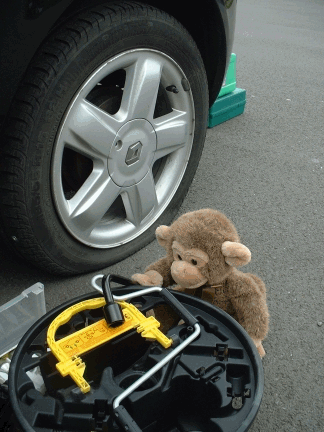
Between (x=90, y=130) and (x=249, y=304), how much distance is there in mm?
726

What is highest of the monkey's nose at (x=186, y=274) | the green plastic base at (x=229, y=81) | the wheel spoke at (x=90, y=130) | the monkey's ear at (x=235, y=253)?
the wheel spoke at (x=90, y=130)

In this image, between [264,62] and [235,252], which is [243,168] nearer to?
[235,252]

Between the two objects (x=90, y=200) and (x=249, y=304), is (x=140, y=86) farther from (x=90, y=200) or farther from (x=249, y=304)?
(x=249, y=304)

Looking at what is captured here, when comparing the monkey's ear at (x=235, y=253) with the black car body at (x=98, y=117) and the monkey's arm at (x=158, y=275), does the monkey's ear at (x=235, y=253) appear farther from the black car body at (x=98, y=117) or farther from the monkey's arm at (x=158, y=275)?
the black car body at (x=98, y=117)

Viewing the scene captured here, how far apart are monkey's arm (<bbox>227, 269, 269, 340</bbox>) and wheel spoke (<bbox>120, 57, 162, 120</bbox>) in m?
0.64

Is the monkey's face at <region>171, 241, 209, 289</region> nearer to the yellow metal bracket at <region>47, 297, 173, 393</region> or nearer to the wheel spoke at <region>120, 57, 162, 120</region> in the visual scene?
the yellow metal bracket at <region>47, 297, 173, 393</region>

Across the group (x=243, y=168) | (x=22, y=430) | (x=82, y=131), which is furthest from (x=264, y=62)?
(x=22, y=430)

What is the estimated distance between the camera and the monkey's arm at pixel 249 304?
1.50 meters

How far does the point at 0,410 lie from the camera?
49.7 inches

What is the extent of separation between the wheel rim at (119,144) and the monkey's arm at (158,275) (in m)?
0.30

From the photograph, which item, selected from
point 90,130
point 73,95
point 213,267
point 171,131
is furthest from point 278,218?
point 73,95

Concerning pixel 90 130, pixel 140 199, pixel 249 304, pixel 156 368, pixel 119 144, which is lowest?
pixel 249 304

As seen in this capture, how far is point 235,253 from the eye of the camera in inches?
55.5

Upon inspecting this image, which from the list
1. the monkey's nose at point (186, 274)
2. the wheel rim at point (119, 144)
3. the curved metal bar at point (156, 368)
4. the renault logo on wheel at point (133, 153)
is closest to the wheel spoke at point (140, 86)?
the wheel rim at point (119, 144)
